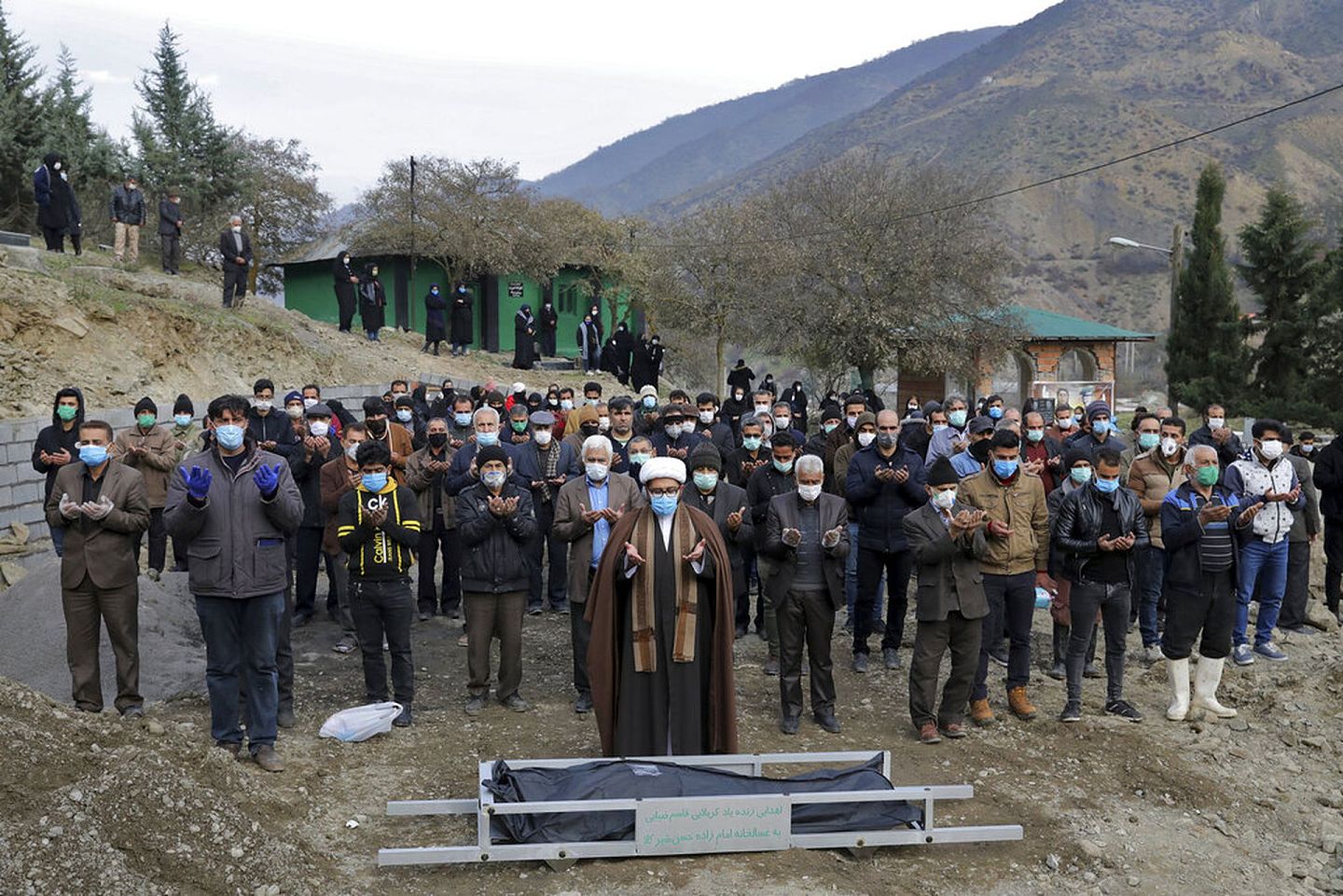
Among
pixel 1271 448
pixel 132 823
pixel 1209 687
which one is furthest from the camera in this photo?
pixel 1271 448

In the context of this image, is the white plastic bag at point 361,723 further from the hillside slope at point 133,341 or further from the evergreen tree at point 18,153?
the evergreen tree at point 18,153

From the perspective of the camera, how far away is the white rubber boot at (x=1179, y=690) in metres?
8.06

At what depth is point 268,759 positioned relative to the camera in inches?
264

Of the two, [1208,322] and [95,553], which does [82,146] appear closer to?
[95,553]

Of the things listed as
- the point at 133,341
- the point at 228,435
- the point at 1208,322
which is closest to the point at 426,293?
the point at 133,341

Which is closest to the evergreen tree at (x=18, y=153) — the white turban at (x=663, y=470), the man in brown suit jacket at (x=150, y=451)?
the man in brown suit jacket at (x=150, y=451)

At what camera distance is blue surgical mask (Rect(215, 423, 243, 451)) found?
6.59 meters

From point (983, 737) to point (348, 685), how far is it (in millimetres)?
4757

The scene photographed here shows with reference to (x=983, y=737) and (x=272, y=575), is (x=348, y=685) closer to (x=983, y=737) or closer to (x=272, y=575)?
(x=272, y=575)

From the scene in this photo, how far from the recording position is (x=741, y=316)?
35219 millimetres

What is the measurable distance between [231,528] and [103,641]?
2738 mm

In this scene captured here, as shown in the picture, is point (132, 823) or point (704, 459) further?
point (704, 459)

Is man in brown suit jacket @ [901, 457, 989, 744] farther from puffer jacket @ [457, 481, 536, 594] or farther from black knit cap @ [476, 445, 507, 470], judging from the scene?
black knit cap @ [476, 445, 507, 470]

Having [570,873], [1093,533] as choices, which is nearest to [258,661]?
[570,873]
